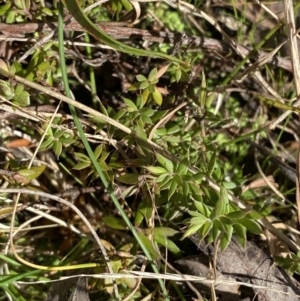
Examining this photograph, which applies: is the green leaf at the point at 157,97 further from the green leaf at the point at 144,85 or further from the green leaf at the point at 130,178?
the green leaf at the point at 130,178

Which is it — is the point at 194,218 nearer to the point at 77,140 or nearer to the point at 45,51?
the point at 77,140

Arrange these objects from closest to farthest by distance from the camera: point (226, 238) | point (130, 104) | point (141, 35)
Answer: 1. point (226, 238)
2. point (130, 104)
3. point (141, 35)

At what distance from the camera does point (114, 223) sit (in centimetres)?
157

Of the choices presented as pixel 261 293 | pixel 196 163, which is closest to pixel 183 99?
pixel 196 163

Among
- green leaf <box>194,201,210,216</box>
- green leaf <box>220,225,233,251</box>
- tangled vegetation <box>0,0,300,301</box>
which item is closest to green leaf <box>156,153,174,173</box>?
tangled vegetation <box>0,0,300,301</box>

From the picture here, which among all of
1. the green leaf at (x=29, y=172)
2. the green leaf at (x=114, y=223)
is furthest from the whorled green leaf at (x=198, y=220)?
the green leaf at (x=29, y=172)

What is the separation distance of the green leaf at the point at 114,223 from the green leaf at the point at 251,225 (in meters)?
0.36

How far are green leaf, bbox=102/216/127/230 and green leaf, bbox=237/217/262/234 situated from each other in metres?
0.36

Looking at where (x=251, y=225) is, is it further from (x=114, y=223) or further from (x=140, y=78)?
(x=140, y=78)

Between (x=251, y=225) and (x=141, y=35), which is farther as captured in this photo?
(x=141, y=35)

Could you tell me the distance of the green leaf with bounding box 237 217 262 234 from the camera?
4.57 feet

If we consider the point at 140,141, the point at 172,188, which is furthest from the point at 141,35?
the point at 172,188

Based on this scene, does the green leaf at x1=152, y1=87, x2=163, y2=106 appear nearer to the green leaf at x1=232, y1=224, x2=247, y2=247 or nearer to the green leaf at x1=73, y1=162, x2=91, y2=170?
the green leaf at x1=73, y1=162, x2=91, y2=170

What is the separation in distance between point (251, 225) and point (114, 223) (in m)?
0.42
